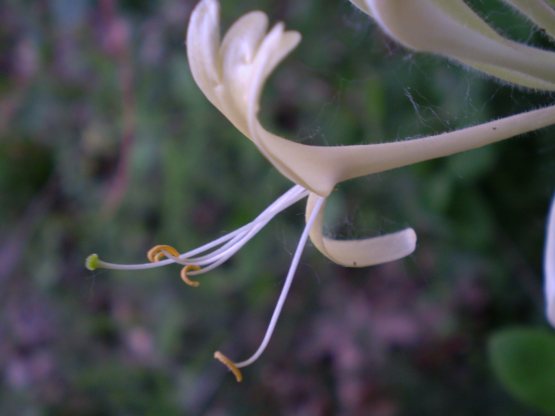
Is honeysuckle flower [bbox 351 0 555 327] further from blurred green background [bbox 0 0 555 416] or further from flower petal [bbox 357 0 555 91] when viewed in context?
blurred green background [bbox 0 0 555 416]

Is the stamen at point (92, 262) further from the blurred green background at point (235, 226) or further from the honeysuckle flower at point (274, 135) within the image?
the blurred green background at point (235, 226)

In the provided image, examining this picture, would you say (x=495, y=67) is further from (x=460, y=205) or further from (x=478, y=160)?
(x=460, y=205)

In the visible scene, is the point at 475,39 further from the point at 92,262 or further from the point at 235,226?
the point at 235,226

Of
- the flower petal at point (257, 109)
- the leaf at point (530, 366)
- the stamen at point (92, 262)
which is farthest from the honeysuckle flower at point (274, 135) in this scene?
the leaf at point (530, 366)

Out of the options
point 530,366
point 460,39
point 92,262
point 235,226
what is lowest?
point 235,226

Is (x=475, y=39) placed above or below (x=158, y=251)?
above

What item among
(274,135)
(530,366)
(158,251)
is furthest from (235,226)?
(274,135)
